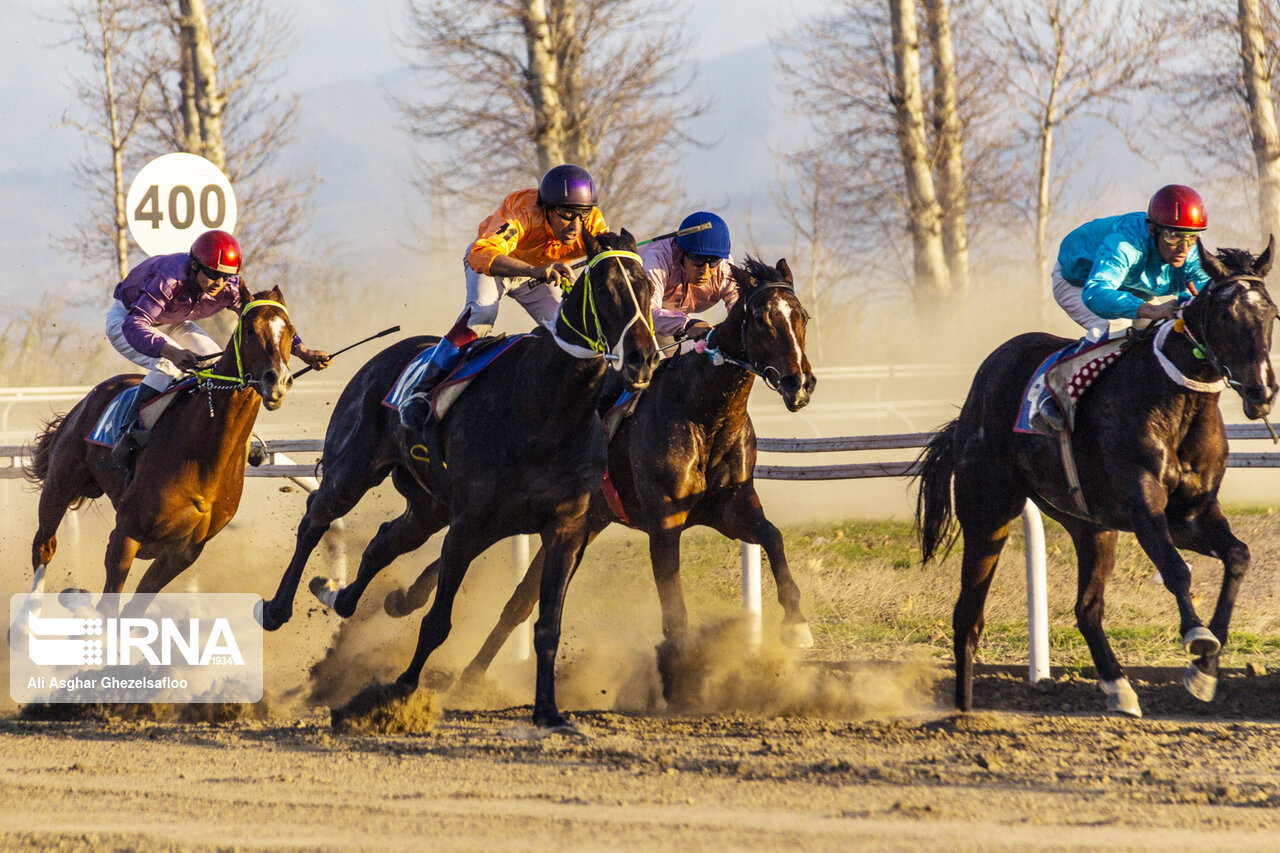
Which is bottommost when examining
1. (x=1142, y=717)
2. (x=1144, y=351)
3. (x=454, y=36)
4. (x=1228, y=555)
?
(x=1142, y=717)

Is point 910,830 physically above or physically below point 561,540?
below

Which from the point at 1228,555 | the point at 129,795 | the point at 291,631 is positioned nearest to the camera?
the point at 129,795

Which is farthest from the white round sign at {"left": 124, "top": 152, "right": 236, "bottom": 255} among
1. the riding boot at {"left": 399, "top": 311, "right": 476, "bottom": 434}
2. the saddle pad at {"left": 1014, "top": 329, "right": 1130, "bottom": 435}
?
the saddle pad at {"left": 1014, "top": 329, "right": 1130, "bottom": 435}

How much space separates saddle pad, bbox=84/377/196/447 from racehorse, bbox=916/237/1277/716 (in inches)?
152

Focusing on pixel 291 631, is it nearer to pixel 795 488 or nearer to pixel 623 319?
pixel 623 319

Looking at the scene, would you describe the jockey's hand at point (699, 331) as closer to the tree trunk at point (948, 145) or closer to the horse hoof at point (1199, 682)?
the horse hoof at point (1199, 682)

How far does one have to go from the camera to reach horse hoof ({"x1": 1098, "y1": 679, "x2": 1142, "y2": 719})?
17.4ft

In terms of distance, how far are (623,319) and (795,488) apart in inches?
271

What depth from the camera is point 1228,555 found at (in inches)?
203

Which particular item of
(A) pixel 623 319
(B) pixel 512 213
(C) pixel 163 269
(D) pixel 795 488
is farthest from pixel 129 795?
(D) pixel 795 488

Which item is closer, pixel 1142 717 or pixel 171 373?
pixel 1142 717

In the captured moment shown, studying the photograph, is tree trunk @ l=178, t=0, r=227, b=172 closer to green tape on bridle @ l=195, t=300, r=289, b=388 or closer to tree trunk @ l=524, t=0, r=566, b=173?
tree trunk @ l=524, t=0, r=566, b=173

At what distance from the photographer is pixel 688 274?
6.40 meters

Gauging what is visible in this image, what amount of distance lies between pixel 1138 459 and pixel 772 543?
157 cm
